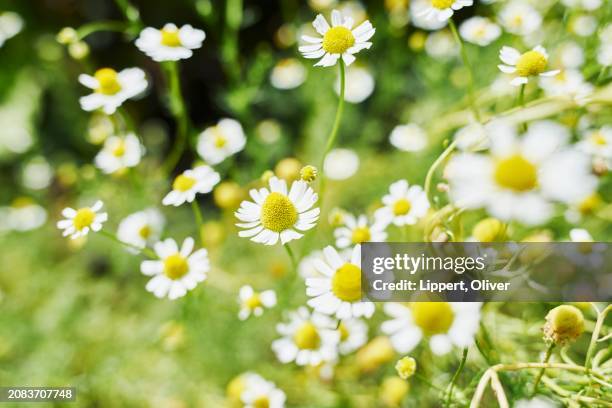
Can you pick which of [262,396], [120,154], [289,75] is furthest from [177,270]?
[289,75]

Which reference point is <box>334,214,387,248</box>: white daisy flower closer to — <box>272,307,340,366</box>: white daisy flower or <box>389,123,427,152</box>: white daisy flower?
<box>272,307,340,366</box>: white daisy flower

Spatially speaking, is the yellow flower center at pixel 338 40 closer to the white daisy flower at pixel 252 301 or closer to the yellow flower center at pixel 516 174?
the yellow flower center at pixel 516 174

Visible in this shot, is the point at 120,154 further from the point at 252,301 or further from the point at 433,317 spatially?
the point at 433,317

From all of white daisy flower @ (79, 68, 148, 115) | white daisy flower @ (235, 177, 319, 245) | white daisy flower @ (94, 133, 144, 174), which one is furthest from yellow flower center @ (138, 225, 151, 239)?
white daisy flower @ (235, 177, 319, 245)

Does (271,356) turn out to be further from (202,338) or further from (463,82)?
(463,82)

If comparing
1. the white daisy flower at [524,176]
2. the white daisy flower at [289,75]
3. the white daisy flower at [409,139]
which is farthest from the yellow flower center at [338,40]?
the white daisy flower at [289,75]

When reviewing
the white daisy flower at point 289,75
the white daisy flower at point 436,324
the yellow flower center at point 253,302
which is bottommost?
the white daisy flower at point 436,324
